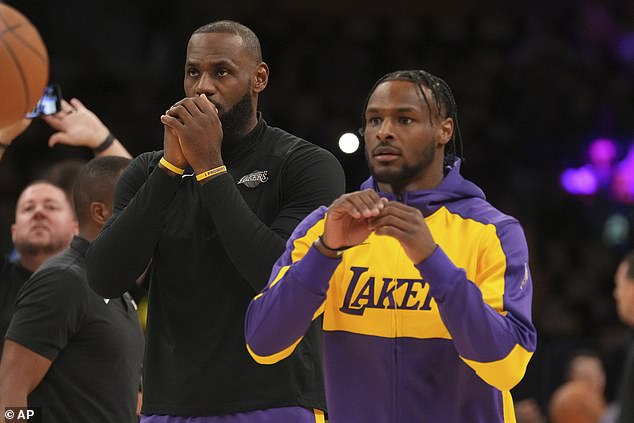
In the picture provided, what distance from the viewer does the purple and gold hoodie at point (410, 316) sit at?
10.5ft

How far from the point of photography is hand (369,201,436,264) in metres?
3.13

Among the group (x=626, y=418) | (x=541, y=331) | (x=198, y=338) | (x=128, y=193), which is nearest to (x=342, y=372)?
(x=198, y=338)

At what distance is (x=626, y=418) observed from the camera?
5285 millimetres

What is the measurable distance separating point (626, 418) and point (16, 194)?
800 cm

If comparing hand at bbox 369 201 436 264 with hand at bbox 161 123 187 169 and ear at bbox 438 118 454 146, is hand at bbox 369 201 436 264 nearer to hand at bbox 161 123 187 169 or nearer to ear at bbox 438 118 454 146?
ear at bbox 438 118 454 146

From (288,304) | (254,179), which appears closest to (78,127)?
(254,179)

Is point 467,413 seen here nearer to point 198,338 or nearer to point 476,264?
point 476,264

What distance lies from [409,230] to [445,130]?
568 millimetres

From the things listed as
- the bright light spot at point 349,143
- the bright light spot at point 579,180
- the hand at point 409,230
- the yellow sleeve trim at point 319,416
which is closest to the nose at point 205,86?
the bright light spot at point 349,143

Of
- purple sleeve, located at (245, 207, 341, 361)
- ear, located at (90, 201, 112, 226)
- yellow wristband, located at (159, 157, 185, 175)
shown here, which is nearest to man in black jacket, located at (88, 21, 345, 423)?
yellow wristband, located at (159, 157, 185, 175)

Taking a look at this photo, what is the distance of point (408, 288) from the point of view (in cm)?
341

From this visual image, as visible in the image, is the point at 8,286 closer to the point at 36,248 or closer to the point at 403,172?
the point at 36,248

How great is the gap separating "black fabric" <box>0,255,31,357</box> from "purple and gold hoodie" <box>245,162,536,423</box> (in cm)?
237
